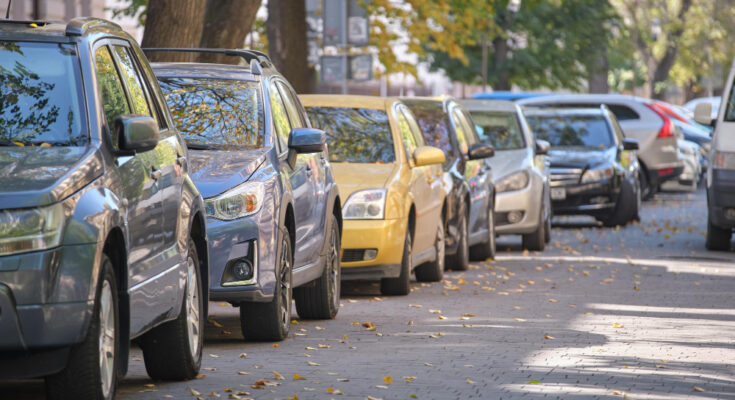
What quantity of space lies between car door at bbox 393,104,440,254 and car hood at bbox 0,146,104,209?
687 cm

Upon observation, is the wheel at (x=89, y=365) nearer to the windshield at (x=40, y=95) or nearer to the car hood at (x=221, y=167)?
the windshield at (x=40, y=95)

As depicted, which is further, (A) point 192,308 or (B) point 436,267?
(B) point 436,267

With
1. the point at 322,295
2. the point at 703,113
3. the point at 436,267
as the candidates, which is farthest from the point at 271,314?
the point at 703,113

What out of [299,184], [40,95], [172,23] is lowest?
[299,184]

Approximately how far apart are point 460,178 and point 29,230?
33.3ft

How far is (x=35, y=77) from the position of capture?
6.90 meters

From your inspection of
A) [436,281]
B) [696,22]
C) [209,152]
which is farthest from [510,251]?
[696,22]

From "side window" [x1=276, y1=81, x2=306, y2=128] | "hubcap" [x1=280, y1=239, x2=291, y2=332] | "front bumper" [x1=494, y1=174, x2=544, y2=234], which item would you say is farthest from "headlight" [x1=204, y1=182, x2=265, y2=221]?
"front bumper" [x1=494, y1=174, x2=544, y2=234]

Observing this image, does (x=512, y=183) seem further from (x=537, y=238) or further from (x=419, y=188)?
(x=419, y=188)

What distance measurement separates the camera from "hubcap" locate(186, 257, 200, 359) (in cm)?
795

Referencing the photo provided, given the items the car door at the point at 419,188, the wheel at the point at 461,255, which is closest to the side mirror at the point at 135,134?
the car door at the point at 419,188

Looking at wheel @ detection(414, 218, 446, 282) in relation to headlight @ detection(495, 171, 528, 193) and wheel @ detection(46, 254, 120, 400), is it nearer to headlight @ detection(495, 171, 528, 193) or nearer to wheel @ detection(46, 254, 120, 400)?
headlight @ detection(495, 171, 528, 193)

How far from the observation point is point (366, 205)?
12.7 meters

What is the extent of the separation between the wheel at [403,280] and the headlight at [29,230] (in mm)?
7121
